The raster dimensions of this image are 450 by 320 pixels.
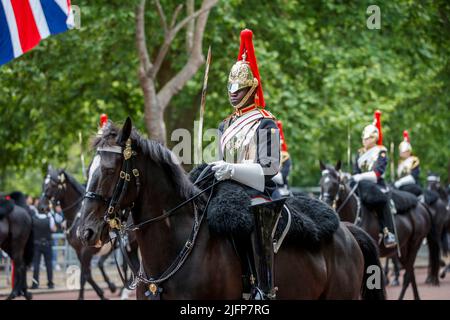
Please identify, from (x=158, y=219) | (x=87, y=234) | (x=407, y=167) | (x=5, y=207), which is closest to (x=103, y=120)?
(x=5, y=207)

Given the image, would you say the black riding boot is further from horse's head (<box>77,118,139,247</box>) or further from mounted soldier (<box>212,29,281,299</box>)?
horse's head (<box>77,118,139,247</box>)

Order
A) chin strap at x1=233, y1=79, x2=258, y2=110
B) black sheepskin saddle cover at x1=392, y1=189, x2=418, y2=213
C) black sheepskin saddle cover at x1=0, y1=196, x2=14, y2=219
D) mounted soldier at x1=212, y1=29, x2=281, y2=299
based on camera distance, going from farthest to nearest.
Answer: black sheepskin saddle cover at x1=0, y1=196, x2=14, y2=219, black sheepskin saddle cover at x1=392, y1=189, x2=418, y2=213, chin strap at x1=233, y1=79, x2=258, y2=110, mounted soldier at x1=212, y1=29, x2=281, y2=299

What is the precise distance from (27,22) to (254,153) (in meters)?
2.49

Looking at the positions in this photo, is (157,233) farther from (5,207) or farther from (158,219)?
(5,207)

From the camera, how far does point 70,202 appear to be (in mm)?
16062

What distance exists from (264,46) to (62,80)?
5057 millimetres

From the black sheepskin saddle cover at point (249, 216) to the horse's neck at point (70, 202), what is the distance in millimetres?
8703

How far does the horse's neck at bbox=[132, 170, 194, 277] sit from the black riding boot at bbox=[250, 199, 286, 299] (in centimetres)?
54

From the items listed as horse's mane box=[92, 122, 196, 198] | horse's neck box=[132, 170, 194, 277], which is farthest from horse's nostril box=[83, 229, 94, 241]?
horse's mane box=[92, 122, 196, 198]

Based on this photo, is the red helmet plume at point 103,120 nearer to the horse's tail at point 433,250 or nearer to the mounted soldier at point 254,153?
the mounted soldier at point 254,153

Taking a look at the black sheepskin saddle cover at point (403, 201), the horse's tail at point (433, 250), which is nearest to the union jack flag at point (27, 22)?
A: the black sheepskin saddle cover at point (403, 201)

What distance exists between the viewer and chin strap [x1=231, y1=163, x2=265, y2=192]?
22.4 feet

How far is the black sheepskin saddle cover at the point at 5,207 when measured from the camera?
54.0ft
